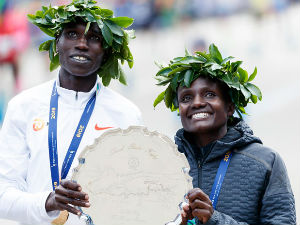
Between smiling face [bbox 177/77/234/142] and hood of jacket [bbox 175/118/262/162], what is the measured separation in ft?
0.18

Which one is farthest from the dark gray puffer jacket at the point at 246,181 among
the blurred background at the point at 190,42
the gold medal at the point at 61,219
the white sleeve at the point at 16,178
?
the blurred background at the point at 190,42

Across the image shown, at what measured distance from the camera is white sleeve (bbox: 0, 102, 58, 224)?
3.19 m

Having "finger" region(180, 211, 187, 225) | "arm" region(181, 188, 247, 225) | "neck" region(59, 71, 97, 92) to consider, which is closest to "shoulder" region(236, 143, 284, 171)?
"arm" region(181, 188, 247, 225)

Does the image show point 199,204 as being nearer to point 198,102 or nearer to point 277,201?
point 277,201

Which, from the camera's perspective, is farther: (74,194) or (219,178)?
(219,178)

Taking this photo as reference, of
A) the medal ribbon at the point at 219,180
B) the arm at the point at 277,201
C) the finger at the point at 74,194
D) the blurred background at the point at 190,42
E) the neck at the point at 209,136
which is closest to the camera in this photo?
the finger at the point at 74,194

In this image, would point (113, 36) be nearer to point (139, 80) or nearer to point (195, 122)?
point (195, 122)

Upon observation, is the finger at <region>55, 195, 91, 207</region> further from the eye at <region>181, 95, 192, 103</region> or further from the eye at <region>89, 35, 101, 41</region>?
the eye at <region>89, 35, 101, 41</region>

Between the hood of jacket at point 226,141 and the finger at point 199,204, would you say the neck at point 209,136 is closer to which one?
the hood of jacket at point 226,141

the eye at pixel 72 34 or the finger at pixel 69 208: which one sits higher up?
the eye at pixel 72 34

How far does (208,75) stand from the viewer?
341 centimetres

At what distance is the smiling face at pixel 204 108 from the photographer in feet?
10.8

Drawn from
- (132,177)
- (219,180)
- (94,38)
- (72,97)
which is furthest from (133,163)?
(94,38)

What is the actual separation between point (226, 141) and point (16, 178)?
3.62ft
